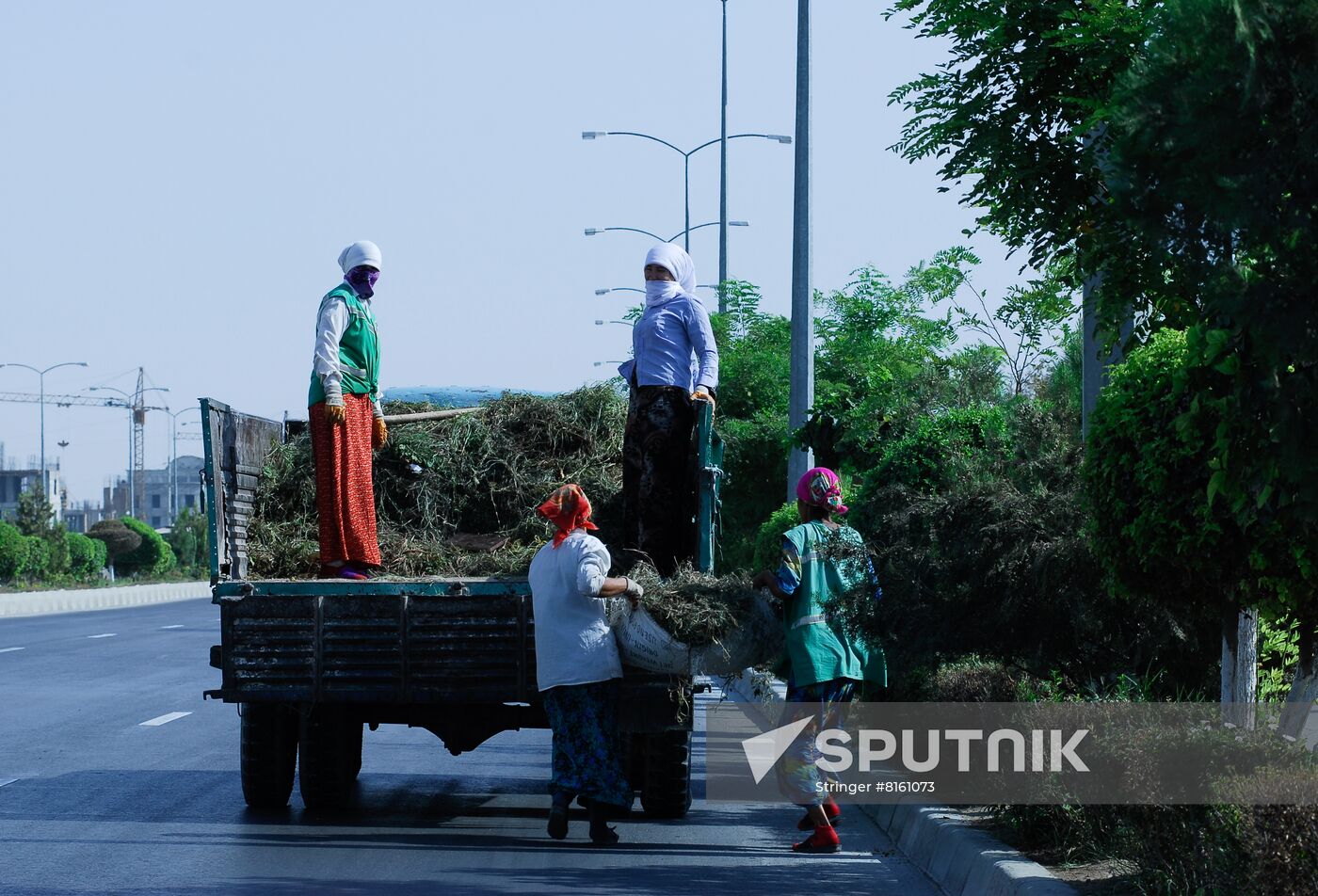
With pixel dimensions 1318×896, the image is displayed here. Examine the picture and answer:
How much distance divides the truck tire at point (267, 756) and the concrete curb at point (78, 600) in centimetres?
3281

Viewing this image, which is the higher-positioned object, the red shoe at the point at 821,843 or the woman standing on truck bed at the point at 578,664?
the woman standing on truck bed at the point at 578,664

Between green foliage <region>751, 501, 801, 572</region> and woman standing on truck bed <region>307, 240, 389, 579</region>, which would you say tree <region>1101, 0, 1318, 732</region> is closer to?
woman standing on truck bed <region>307, 240, 389, 579</region>

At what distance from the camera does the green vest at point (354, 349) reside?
10.7 m

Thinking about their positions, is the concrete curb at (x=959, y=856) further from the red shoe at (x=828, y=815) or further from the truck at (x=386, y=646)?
the truck at (x=386, y=646)

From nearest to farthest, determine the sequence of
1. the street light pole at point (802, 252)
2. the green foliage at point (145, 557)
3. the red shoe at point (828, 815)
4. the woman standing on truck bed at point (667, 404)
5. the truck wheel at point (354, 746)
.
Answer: the red shoe at point (828, 815) → the woman standing on truck bed at point (667, 404) → the truck wheel at point (354, 746) → the street light pole at point (802, 252) → the green foliage at point (145, 557)

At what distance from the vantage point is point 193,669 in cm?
2308

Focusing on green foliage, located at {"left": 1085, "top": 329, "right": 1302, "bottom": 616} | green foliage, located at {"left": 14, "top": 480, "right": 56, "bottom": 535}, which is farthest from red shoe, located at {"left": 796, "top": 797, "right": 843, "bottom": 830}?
green foliage, located at {"left": 14, "top": 480, "right": 56, "bottom": 535}

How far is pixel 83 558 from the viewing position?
65.5 meters

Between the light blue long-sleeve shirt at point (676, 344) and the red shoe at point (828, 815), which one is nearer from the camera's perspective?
the red shoe at point (828, 815)

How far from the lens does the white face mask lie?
1063 cm

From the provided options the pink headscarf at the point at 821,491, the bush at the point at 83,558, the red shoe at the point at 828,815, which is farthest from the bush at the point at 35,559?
the pink headscarf at the point at 821,491

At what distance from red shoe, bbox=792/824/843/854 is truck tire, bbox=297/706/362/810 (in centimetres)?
274

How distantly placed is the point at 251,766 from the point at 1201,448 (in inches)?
227

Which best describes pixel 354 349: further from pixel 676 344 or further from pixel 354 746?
pixel 354 746
